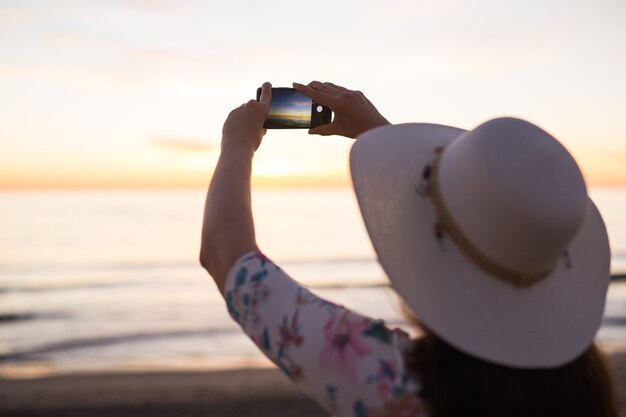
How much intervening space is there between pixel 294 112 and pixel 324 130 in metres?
0.15

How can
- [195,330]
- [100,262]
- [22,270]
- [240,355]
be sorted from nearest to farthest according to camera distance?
[240,355]
[195,330]
[22,270]
[100,262]

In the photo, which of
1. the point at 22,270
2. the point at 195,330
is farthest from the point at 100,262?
the point at 195,330

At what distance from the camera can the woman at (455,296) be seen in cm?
104

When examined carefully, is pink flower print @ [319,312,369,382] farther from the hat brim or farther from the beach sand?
the beach sand

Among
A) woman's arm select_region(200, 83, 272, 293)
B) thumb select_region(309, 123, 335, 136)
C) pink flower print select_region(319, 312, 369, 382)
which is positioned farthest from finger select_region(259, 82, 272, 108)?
pink flower print select_region(319, 312, 369, 382)

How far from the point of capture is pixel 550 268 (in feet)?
3.74

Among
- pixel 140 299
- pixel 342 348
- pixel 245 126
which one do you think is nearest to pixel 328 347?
pixel 342 348

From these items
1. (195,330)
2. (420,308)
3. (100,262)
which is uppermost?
(420,308)

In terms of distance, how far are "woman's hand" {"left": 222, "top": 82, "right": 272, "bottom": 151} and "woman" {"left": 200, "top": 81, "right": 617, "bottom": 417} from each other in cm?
20

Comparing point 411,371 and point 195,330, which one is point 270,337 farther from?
point 195,330

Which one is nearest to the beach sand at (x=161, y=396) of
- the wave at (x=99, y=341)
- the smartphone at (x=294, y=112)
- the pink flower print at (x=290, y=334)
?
the wave at (x=99, y=341)

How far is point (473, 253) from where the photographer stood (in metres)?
1.08

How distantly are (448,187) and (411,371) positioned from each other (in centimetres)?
35

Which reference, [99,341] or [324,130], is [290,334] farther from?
[99,341]
